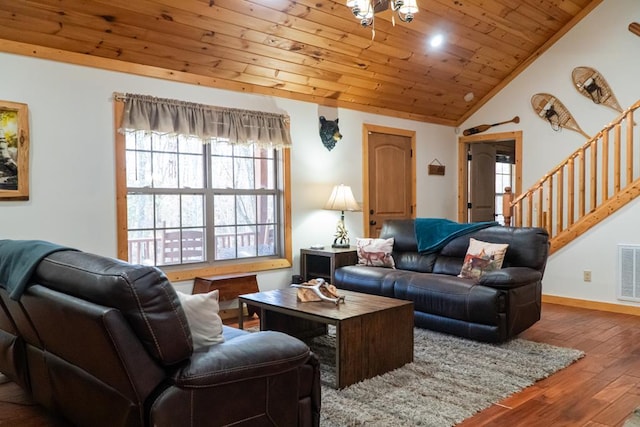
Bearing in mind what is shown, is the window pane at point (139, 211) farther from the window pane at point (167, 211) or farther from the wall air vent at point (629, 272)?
the wall air vent at point (629, 272)

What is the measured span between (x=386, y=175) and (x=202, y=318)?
471 centimetres

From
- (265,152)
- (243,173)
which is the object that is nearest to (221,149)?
(243,173)

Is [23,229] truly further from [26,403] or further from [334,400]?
[334,400]

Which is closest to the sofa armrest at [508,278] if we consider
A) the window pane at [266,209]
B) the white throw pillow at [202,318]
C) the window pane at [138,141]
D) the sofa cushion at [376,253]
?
the sofa cushion at [376,253]

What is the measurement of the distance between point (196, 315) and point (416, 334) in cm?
256

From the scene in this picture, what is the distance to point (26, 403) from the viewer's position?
2.85 metres

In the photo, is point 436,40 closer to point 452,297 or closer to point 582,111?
point 582,111

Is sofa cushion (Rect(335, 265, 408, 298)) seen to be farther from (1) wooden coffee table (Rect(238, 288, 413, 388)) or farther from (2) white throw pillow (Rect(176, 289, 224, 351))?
(2) white throw pillow (Rect(176, 289, 224, 351))

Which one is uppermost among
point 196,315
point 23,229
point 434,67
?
point 434,67

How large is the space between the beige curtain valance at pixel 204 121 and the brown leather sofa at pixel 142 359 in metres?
2.26

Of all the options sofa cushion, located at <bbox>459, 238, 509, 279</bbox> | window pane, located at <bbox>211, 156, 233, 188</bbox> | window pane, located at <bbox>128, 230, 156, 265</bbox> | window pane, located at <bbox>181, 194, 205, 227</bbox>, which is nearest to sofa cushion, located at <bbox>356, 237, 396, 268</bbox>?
sofa cushion, located at <bbox>459, 238, 509, 279</bbox>

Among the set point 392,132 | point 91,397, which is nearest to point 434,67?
point 392,132

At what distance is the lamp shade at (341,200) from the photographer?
5.42 metres

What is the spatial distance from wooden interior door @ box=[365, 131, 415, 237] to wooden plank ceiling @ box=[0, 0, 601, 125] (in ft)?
1.35
